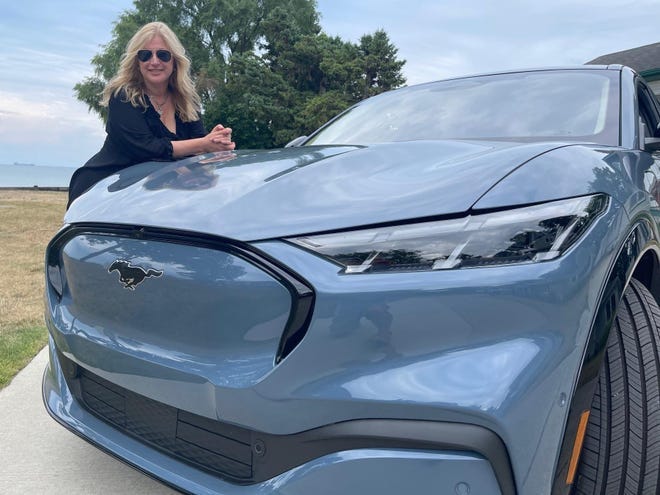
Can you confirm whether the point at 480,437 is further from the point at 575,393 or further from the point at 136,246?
the point at 136,246

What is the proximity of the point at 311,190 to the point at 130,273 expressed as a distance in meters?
0.52

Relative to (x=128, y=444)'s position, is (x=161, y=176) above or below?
above

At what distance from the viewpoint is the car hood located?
1298 millimetres

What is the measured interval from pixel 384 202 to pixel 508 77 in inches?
69.3

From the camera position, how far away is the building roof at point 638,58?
19.6 metres

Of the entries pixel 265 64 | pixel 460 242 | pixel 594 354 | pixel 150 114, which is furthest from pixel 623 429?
pixel 265 64

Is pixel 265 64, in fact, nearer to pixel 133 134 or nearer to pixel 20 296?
pixel 20 296

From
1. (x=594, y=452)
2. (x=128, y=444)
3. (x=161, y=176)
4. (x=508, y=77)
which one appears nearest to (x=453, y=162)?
(x=594, y=452)

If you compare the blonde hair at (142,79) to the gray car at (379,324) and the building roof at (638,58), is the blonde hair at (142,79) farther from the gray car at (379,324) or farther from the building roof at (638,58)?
the building roof at (638,58)

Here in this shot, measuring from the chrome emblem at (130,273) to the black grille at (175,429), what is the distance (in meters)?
0.33

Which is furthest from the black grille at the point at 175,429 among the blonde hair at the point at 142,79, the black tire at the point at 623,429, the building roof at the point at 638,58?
the building roof at the point at 638,58

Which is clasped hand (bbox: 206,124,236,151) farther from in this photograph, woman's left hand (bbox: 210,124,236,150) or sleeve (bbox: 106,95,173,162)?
sleeve (bbox: 106,95,173,162)

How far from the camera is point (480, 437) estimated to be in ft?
3.54

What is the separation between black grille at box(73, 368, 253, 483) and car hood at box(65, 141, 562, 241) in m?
0.49
